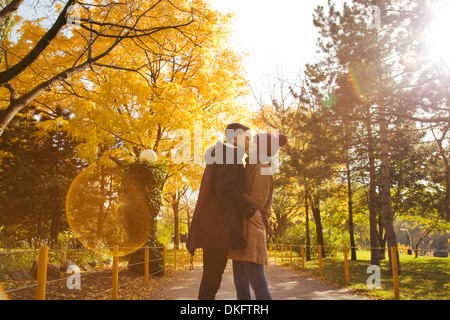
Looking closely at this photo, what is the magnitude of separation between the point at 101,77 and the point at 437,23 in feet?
31.8

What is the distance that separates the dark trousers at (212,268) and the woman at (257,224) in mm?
89

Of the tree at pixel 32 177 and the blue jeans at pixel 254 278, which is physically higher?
the tree at pixel 32 177

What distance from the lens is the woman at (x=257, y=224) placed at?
277 cm

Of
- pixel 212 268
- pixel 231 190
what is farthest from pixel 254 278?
pixel 231 190

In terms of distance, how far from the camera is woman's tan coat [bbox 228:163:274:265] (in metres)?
2.79

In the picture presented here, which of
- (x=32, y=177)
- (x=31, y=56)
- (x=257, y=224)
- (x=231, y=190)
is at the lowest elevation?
(x=257, y=224)

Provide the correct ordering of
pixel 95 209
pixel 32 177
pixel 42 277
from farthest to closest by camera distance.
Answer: pixel 95 209
pixel 32 177
pixel 42 277

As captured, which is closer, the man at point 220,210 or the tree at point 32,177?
the man at point 220,210

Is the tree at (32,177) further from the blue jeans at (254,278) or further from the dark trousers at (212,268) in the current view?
the blue jeans at (254,278)

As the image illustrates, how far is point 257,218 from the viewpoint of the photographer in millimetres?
2900

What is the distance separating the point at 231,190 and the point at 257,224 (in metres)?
0.38

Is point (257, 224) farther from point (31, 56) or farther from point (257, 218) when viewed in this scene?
point (31, 56)

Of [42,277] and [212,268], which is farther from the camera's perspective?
[42,277]

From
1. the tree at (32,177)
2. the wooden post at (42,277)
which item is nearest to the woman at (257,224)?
the wooden post at (42,277)
